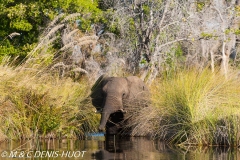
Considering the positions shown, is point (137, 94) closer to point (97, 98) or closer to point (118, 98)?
point (118, 98)

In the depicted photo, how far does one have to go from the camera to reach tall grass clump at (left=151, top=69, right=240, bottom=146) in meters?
13.7

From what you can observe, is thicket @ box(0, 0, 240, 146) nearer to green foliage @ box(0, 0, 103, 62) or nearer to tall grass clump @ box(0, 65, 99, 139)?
tall grass clump @ box(0, 65, 99, 139)

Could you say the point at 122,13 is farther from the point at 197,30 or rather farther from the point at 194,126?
the point at 194,126

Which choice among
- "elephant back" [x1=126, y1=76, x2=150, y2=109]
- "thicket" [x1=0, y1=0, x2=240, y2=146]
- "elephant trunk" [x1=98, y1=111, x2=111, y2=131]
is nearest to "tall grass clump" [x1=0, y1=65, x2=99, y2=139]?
"thicket" [x1=0, y1=0, x2=240, y2=146]

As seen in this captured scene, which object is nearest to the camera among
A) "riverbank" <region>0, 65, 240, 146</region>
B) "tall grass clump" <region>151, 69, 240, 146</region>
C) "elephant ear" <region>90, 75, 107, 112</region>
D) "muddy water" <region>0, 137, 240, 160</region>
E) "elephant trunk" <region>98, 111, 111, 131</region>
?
"muddy water" <region>0, 137, 240, 160</region>

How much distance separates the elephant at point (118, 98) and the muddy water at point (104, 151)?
2.20m

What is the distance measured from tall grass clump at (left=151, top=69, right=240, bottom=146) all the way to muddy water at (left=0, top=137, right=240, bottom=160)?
0.57m

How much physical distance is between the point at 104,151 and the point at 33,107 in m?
3.11

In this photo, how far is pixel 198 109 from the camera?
14617mm

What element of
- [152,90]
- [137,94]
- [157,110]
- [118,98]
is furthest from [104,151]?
[152,90]

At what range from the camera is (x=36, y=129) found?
1443 centimetres

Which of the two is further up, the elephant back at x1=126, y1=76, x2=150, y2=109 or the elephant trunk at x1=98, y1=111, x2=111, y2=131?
the elephant back at x1=126, y1=76, x2=150, y2=109

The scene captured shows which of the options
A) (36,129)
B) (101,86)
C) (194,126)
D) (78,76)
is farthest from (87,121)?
(78,76)

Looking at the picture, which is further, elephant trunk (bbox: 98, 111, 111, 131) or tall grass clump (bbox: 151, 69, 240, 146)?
elephant trunk (bbox: 98, 111, 111, 131)
